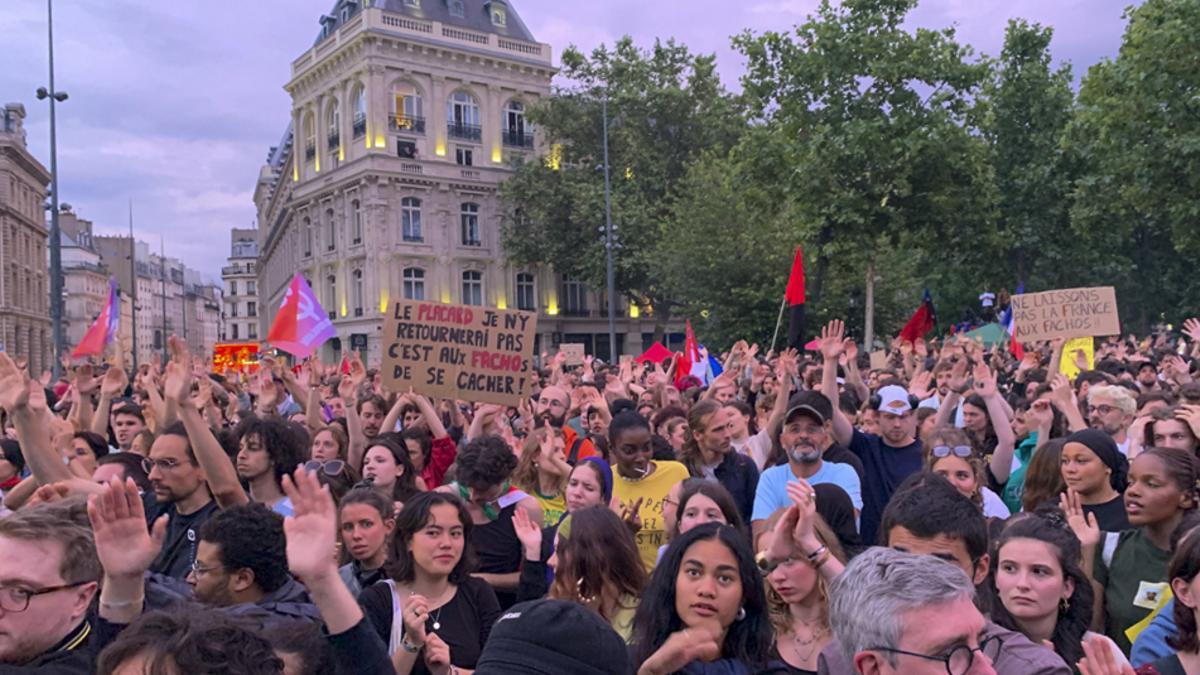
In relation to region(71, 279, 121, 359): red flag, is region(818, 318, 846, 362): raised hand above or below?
below

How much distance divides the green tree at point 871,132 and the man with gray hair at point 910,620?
27.9 m

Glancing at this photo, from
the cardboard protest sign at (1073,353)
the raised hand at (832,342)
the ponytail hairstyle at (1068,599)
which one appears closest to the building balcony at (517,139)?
the cardboard protest sign at (1073,353)

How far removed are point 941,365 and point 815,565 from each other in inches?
308

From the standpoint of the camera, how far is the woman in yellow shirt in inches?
224

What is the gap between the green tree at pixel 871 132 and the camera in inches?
1165

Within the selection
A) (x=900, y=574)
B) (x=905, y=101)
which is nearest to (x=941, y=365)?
(x=900, y=574)

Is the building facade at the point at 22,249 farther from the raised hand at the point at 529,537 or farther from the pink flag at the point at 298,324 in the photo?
the raised hand at the point at 529,537

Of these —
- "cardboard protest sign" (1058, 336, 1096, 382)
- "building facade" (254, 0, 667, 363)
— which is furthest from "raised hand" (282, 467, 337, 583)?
"building facade" (254, 0, 667, 363)

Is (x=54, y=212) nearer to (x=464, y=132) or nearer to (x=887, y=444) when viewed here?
(x=887, y=444)

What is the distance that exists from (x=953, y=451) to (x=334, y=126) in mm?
51578

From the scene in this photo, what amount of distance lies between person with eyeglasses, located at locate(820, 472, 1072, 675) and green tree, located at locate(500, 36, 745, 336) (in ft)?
133

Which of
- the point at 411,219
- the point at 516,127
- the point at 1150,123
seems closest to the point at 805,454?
the point at 1150,123

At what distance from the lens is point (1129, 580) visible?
4207mm

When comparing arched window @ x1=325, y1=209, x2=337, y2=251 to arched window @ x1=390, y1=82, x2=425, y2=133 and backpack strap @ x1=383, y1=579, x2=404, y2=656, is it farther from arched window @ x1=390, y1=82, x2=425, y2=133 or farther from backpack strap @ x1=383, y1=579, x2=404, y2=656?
backpack strap @ x1=383, y1=579, x2=404, y2=656
